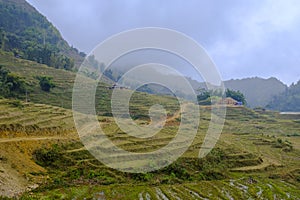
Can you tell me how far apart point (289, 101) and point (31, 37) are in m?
65.4

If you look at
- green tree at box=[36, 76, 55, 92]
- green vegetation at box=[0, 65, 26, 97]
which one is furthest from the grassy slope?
green tree at box=[36, 76, 55, 92]

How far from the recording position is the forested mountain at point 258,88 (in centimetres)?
9638

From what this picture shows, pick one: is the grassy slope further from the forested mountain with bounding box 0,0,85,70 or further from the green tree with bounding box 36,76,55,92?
the forested mountain with bounding box 0,0,85,70

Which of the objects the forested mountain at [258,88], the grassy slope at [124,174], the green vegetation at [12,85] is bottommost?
the grassy slope at [124,174]

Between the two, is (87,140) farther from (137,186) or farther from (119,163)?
(137,186)

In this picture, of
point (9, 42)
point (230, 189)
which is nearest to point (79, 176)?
point (230, 189)

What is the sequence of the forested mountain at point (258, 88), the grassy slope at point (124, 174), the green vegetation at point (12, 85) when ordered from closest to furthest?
the grassy slope at point (124, 174), the green vegetation at point (12, 85), the forested mountain at point (258, 88)

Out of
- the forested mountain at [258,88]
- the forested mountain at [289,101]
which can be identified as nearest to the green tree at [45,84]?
the forested mountain at [289,101]

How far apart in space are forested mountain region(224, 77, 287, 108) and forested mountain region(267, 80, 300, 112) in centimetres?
1179

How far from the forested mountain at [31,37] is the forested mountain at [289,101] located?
53013mm

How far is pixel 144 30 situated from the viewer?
1273cm

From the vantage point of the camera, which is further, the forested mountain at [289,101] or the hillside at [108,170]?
the forested mountain at [289,101]

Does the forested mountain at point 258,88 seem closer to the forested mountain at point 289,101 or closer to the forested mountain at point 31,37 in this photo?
the forested mountain at point 289,101

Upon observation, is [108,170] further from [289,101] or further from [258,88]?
[258,88]
